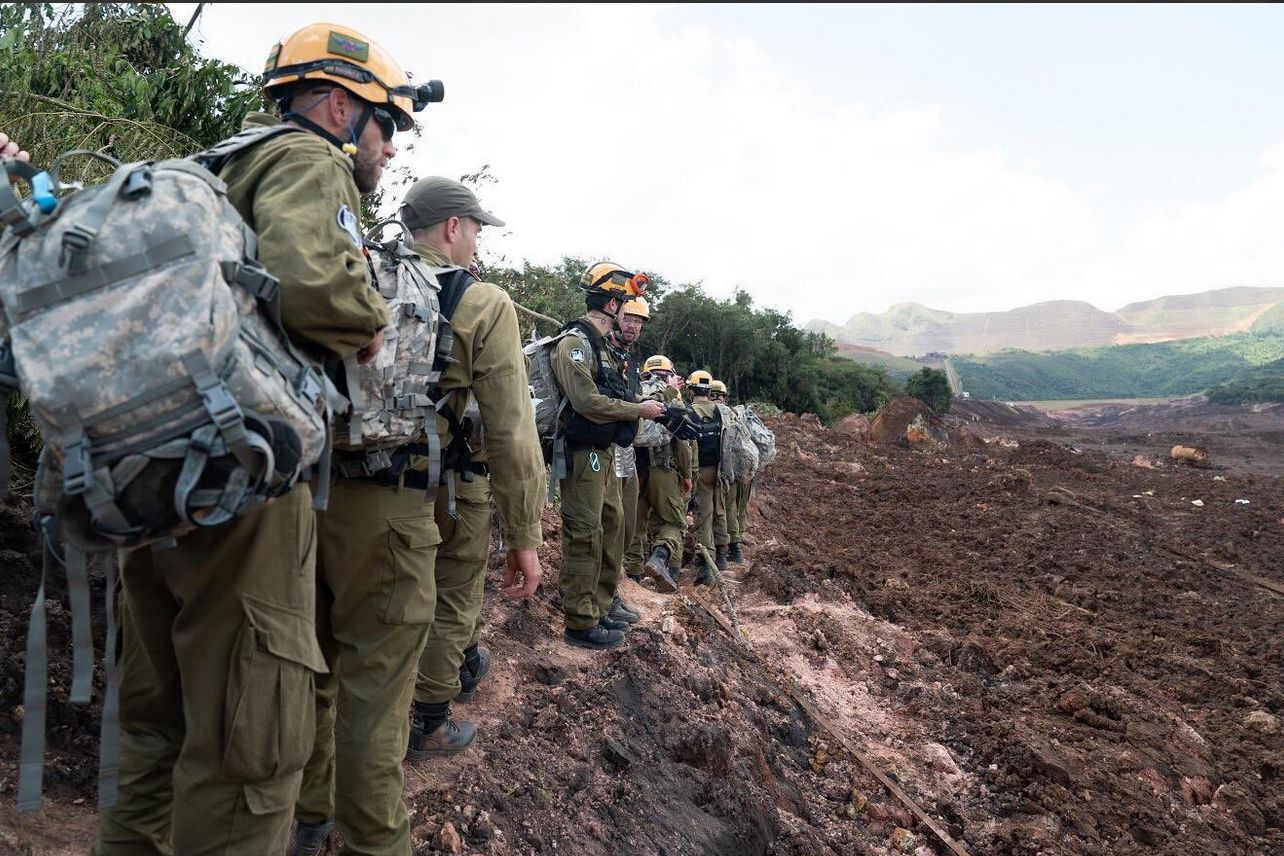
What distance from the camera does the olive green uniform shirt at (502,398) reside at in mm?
2762

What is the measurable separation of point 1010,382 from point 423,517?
3107 inches

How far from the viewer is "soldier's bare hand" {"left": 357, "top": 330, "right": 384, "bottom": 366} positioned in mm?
2150

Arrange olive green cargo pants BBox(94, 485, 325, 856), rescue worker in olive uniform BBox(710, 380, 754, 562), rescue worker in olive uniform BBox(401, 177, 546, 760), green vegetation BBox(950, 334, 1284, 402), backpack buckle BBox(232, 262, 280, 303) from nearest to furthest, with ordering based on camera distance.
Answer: backpack buckle BBox(232, 262, 280, 303), olive green cargo pants BBox(94, 485, 325, 856), rescue worker in olive uniform BBox(401, 177, 546, 760), rescue worker in olive uniform BBox(710, 380, 754, 562), green vegetation BBox(950, 334, 1284, 402)

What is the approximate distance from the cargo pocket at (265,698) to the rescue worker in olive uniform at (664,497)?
6200 millimetres

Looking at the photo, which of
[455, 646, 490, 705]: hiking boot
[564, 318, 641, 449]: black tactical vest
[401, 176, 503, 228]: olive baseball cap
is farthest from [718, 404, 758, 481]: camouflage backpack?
[401, 176, 503, 228]: olive baseball cap

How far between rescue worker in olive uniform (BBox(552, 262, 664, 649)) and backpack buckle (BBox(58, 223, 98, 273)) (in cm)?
364

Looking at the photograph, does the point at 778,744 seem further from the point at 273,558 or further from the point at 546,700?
the point at 273,558

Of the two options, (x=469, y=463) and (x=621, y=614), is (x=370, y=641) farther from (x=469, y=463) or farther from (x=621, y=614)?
(x=621, y=614)

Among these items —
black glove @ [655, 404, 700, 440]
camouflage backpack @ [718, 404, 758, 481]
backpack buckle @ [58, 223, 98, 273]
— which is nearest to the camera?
backpack buckle @ [58, 223, 98, 273]

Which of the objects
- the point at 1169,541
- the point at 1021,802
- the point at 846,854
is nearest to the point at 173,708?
the point at 846,854

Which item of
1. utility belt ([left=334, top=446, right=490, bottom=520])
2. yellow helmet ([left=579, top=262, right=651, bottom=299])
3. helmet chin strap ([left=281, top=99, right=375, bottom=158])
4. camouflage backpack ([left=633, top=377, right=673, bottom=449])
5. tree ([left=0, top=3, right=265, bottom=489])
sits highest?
tree ([left=0, top=3, right=265, bottom=489])

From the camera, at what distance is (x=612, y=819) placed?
12.0 ft

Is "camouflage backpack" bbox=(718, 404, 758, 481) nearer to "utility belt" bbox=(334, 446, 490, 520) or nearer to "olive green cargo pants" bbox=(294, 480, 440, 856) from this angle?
"utility belt" bbox=(334, 446, 490, 520)

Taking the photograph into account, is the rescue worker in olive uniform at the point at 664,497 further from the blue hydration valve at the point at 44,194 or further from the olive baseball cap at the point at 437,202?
the blue hydration valve at the point at 44,194
